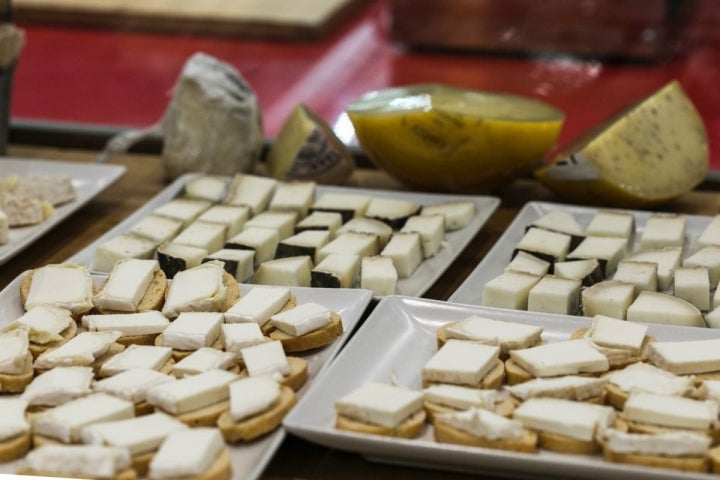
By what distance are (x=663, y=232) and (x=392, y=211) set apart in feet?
1.09

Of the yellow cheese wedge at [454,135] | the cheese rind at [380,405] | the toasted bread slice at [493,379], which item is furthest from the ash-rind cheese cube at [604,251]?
the cheese rind at [380,405]

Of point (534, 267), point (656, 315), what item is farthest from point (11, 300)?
point (656, 315)

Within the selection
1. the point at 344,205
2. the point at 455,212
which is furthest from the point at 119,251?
the point at 455,212

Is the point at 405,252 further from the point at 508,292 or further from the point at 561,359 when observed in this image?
the point at 561,359

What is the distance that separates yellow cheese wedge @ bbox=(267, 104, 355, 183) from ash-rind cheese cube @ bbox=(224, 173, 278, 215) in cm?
8

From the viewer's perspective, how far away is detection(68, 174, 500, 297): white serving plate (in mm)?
1338

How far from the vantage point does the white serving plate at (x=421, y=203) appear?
134 centimetres

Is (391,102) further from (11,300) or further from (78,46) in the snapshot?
(78,46)

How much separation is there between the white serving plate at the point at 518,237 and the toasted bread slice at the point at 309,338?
0.18 metres

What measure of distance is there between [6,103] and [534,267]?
863 millimetres

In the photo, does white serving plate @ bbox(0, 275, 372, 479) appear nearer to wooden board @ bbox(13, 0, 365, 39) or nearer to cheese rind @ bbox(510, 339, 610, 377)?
Answer: cheese rind @ bbox(510, 339, 610, 377)

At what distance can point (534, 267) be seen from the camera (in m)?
1.31

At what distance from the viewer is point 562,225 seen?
4.69 ft

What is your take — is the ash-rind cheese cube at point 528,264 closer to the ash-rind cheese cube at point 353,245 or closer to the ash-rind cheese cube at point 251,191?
the ash-rind cheese cube at point 353,245
